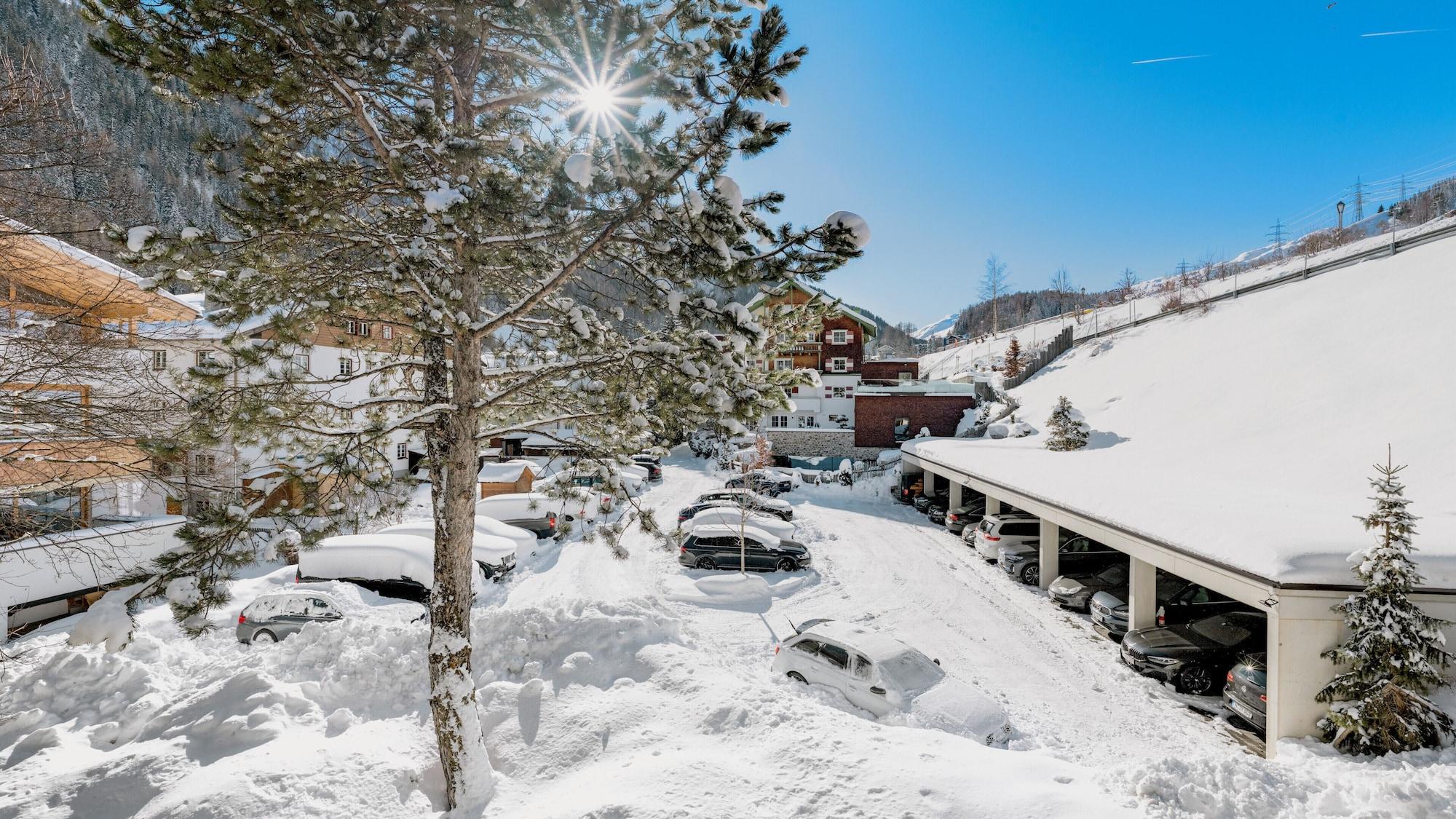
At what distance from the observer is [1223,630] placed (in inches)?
430

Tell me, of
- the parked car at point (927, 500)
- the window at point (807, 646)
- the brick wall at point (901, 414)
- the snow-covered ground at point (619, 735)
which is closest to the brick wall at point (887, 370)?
the brick wall at point (901, 414)

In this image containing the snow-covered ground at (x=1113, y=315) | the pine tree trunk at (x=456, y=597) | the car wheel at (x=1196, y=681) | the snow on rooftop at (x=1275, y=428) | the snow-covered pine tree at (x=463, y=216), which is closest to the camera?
the snow-covered pine tree at (x=463, y=216)

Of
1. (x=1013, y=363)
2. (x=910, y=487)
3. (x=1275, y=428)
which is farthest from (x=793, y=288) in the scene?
(x=1013, y=363)

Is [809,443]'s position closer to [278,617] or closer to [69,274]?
[278,617]

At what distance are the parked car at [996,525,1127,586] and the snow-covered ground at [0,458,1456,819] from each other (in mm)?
3343

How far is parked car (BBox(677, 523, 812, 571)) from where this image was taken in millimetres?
17031

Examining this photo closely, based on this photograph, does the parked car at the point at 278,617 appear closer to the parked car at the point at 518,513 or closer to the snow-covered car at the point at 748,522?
the parked car at the point at 518,513

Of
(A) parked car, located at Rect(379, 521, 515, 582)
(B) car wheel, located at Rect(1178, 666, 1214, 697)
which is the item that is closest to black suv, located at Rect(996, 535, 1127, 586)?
(B) car wheel, located at Rect(1178, 666, 1214, 697)

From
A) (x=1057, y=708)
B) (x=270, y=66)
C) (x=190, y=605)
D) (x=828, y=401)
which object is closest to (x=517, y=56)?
(x=270, y=66)

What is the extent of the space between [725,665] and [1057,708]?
17.8 ft

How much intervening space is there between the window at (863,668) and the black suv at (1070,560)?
9272mm

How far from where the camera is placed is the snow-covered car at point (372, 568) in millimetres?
14648

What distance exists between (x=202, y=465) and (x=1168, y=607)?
16.3 m

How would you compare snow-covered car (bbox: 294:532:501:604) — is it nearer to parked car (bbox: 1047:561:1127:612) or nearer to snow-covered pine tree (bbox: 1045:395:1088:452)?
parked car (bbox: 1047:561:1127:612)
